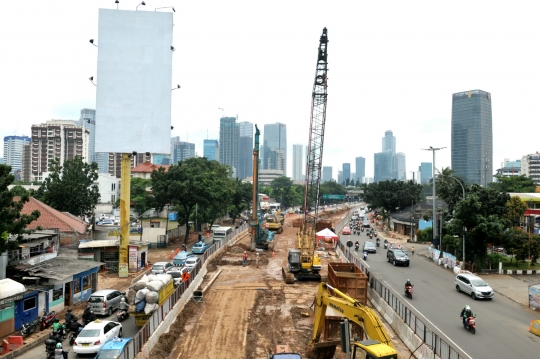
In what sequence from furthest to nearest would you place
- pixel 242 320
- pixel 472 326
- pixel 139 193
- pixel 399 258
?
1. pixel 139 193
2. pixel 399 258
3. pixel 242 320
4. pixel 472 326

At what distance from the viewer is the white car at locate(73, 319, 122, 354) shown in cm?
1675

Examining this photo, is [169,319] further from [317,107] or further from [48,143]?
[48,143]

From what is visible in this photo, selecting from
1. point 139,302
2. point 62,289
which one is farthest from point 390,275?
point 62,289

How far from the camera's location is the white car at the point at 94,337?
55.0 ft

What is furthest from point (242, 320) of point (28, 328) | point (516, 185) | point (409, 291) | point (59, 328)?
point (516, 185)

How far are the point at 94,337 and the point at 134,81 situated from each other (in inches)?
893

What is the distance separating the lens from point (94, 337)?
17.0 metres

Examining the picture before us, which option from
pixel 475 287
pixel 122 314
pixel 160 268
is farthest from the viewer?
pixel 160 268

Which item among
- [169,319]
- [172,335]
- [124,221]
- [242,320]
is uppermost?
[124,221]

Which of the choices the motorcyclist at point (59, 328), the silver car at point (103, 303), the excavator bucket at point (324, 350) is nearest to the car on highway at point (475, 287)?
the excavator bucket at point (324, 350)

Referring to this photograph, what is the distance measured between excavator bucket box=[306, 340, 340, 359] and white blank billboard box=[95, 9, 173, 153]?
22348mm

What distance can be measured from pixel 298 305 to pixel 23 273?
52.7 feet

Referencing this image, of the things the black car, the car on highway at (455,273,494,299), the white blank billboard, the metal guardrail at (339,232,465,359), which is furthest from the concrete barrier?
the car on highway at (455,273,494,299)

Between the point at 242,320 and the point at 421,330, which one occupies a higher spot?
the point at 421,330
